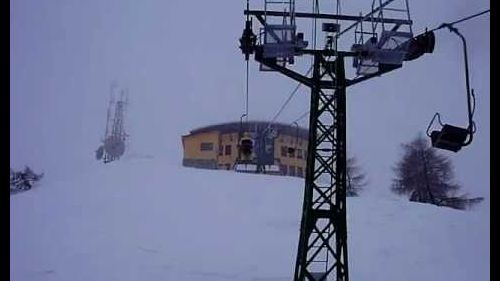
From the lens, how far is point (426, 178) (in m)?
28.2

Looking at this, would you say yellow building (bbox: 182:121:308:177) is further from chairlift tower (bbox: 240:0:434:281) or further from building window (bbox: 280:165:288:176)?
chairlift tower (bbox: 240:0:434:281)

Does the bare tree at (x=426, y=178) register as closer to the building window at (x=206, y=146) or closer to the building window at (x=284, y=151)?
the building window at (x=284, y=151)

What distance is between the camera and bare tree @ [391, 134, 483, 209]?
2728 centimetres

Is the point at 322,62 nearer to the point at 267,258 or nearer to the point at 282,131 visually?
the point at 267,258

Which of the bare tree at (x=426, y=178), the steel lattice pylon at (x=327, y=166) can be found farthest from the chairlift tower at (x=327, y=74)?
the bare tree at (x=426, y=178)

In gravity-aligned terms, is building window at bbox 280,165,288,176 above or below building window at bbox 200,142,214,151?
below

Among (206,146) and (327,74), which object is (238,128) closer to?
(206,146)

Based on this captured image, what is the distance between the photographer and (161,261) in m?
13.9

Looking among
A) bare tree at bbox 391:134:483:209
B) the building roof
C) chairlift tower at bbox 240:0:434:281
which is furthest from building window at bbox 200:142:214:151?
chairlift tower at bbox 240:0:434:281

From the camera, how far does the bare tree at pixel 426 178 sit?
89.5 feet

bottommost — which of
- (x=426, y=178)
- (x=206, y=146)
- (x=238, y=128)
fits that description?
(x=426, y=178)

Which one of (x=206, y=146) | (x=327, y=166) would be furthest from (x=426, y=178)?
(x=327, y=166)

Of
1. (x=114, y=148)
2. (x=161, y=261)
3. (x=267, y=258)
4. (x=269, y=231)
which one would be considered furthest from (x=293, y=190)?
(x=114, y=148)

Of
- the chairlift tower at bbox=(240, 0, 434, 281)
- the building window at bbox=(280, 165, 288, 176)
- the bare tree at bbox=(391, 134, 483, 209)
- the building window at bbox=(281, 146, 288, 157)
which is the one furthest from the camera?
the building window at bbox=(281, 146, 288, 157)
